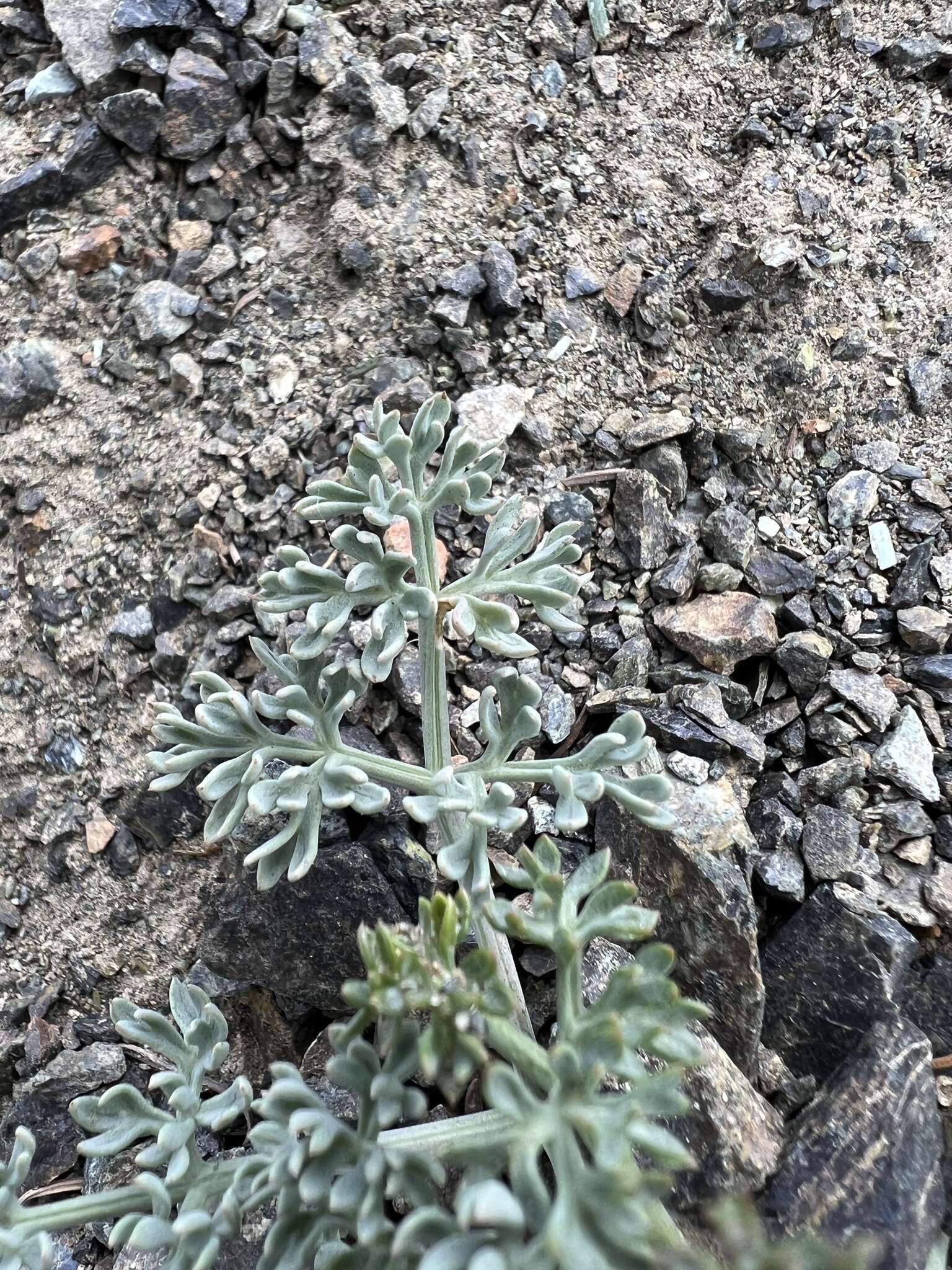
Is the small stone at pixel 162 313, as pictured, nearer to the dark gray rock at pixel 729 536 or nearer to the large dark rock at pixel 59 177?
the large dark rock at pixel 59 177

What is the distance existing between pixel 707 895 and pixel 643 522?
4.05 ft

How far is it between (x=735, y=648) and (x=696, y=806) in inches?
21.7

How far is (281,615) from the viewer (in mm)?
2971

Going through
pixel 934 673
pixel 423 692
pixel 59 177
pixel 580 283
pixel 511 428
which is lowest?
pixel 934 673

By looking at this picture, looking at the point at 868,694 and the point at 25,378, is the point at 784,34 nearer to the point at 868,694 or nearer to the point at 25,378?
the point at 868,694

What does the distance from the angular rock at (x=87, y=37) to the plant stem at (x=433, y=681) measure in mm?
2395

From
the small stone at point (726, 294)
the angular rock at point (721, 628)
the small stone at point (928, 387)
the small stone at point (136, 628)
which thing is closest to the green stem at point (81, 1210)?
the small stone at point (136, 628)

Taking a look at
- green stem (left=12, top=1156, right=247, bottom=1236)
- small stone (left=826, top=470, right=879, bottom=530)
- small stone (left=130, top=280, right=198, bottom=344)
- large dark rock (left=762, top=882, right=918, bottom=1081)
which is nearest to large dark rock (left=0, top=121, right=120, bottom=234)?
small stone (left=130, top=280, right=198, bottom=344)

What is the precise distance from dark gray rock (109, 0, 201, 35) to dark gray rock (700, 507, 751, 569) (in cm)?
271

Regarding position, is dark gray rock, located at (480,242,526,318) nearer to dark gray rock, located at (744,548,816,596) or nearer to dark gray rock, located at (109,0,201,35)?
dark gray rock, located at (744,548,816,596)

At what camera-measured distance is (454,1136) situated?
1.85m

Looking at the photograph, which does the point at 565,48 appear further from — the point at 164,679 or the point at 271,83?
the point at 164,679

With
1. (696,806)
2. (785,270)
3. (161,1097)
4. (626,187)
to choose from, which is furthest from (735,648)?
(161,1097)

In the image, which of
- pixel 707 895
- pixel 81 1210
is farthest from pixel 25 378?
pixel 707 895
